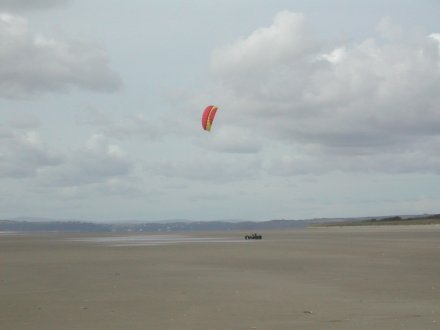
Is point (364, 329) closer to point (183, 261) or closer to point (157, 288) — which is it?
point (157, 288)

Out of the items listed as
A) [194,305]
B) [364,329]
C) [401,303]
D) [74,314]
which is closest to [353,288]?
[401,303]

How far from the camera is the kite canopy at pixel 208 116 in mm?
42656

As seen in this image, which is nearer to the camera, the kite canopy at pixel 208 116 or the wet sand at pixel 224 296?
the wet sand at pixel 224 296

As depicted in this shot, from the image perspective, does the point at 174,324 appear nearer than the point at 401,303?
Yes

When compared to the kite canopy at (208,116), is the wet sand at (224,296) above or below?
below

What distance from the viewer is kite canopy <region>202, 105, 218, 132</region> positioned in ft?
140

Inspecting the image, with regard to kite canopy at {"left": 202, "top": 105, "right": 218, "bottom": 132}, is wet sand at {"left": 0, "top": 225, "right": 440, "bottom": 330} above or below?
below

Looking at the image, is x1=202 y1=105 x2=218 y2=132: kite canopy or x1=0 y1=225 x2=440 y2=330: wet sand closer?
x1=0 y1=225 x2=440 y2=330: wet sand

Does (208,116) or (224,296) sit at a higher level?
(208,116)

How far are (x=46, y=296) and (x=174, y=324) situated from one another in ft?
19.5

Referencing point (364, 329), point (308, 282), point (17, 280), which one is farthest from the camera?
point (17, 280)

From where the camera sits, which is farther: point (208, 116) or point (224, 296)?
point (208, 116)

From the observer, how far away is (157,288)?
18.6 m

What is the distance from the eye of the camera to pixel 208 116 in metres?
42.9
